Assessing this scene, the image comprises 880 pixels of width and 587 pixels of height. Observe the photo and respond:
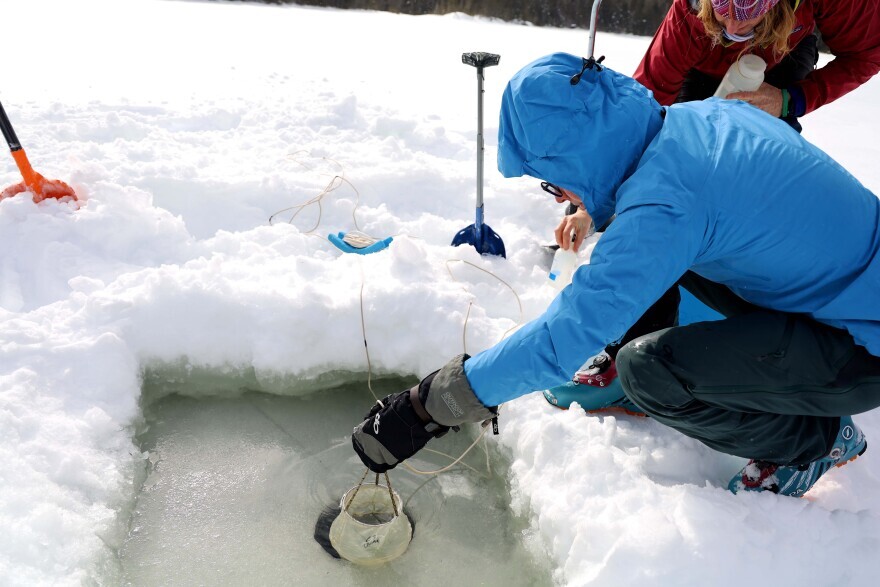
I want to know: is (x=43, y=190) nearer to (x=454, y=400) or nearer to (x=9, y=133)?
(x=9, y=133)

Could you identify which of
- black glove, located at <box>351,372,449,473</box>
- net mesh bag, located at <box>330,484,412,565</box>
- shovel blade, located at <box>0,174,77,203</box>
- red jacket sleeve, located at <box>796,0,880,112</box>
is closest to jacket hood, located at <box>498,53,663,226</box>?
black glove, located at <box>351,372,449,473</box>

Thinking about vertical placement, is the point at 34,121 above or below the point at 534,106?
below

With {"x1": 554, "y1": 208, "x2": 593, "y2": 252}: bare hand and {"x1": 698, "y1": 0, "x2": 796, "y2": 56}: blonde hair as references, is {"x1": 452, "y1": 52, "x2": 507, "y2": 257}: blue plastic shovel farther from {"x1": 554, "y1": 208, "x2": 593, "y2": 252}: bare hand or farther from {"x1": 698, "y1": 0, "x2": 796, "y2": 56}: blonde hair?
{"x1": 698, "y1": 0, "x2": 796, "y2": 56}: blonde hair

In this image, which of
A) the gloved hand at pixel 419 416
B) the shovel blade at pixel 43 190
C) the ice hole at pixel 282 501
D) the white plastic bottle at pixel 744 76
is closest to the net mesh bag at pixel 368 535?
the ice hole at pixel 282 501

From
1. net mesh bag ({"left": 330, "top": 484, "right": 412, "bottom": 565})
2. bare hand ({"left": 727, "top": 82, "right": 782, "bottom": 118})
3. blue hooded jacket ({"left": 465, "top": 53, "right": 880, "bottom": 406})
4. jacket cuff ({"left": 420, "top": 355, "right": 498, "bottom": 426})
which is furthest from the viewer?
bare hand ({"left": 727, "top": 82, "right": 782, "bottom": 118})

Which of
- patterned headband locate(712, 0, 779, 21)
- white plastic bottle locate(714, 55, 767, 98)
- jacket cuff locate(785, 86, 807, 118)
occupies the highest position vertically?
patterned headband locate(712, 0, 779, 21)

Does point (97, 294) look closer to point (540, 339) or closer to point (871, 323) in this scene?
point (540, 339)

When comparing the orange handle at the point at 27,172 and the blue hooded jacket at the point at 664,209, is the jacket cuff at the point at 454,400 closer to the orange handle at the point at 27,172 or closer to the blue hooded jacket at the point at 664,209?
the blue hooded jacket at the point at 664,209

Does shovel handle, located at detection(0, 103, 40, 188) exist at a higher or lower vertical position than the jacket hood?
lower

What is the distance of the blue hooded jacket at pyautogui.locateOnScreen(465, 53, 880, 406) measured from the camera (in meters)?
1.39

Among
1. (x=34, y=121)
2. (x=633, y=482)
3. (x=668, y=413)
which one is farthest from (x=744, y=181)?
(x=34, y=121)

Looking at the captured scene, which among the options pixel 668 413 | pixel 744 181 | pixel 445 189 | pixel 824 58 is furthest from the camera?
pixel 824 58

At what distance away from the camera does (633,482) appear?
6.28 feet

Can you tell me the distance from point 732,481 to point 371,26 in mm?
8755
